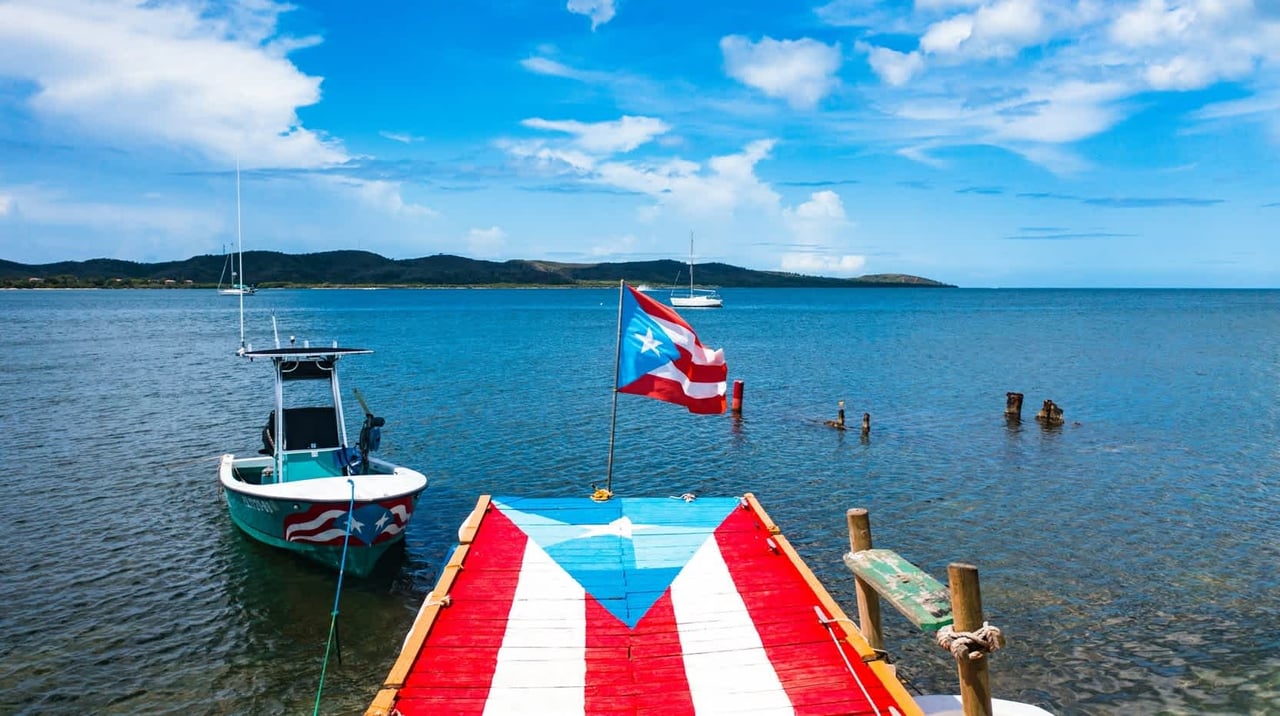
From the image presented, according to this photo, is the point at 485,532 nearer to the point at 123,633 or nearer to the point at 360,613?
the point at 360,613

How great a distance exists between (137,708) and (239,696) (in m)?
1.42

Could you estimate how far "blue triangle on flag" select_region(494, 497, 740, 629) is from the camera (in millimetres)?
11141

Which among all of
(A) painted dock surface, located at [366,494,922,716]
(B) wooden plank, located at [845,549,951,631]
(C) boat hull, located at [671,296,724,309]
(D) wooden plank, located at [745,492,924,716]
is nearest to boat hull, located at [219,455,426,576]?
(A) painted dock surface, located at [366,494,922,716]

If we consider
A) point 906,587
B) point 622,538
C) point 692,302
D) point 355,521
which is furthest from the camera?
point 692,302

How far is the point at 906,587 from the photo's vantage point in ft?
30.3

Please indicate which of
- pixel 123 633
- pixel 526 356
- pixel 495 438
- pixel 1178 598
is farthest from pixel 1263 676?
pixel 526 356

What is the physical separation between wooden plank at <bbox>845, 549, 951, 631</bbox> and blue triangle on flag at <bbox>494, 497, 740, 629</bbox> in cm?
286

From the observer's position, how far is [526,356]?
65250 millimetres

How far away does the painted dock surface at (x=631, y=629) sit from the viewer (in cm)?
845

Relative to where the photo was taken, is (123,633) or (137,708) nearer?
(137,708)

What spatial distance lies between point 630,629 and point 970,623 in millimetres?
4104

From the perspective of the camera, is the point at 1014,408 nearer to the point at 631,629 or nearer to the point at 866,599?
the point at 866,599

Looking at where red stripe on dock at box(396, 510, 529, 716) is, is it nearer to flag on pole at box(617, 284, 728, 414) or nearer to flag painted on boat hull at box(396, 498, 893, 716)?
flag painted on boat hull at box(396, 498, 893, 716)

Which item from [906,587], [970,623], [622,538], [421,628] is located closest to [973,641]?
[970,623]
